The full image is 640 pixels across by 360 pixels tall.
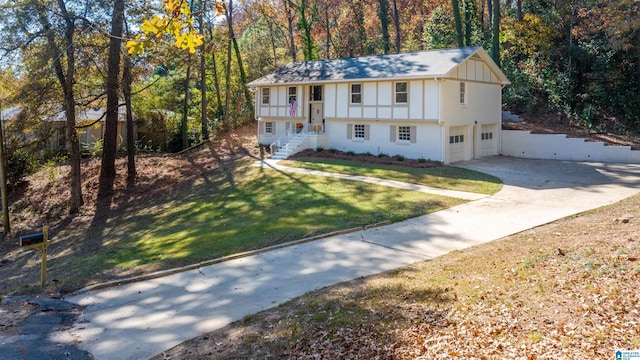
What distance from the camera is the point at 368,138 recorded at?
2734 centimetres

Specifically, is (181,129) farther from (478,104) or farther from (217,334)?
(217,334)

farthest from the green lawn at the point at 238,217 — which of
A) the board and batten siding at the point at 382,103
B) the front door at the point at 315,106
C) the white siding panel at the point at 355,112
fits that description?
the front door at the point at 315,106

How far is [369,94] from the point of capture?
2692 cm

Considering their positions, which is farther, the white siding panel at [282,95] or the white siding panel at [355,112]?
the white siding panel at [282,95]

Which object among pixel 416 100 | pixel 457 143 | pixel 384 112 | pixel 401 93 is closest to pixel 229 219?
pixel 384 112

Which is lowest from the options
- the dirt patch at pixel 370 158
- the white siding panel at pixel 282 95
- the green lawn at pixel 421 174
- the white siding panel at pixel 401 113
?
the green lawn at pixel 421 174

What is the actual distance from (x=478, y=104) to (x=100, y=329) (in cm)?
2434

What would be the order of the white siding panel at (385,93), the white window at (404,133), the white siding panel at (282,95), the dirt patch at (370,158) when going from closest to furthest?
1. the dirt patch at (370,158)
2. the white window at (404,133)
3. the white siding panel at (385,93)
4. the white siding panel at (282,95)

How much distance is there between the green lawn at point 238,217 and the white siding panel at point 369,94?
719 cm

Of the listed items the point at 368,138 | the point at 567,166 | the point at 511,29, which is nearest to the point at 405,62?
the point at 368,138

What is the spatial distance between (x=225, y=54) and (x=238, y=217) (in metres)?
27.9

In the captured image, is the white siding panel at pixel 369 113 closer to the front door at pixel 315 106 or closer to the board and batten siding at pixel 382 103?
the board and batten siding at pixel 382 103

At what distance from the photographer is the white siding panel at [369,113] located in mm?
26656

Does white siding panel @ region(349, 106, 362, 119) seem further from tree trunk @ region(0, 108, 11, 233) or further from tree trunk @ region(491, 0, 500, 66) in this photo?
tree trunk @ region(0, 108, 11, 233)
